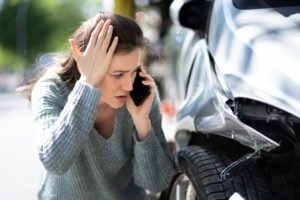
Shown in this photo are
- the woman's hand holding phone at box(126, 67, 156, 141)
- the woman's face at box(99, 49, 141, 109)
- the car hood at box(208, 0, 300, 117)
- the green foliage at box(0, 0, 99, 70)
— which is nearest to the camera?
the car hood at box(208, 0, 300, 117)

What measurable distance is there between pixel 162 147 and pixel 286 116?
102 cm

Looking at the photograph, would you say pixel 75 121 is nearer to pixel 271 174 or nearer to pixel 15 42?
pixel 271 174

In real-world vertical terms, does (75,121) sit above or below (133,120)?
above

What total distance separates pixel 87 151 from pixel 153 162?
1.07 feet

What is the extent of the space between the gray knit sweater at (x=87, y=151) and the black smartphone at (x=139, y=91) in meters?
0.14

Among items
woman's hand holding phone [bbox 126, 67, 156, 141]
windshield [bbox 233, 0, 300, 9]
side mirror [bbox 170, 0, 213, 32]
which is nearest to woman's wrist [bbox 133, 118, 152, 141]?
woman's hand holding phone [bbox 126, 67, 156, 141]

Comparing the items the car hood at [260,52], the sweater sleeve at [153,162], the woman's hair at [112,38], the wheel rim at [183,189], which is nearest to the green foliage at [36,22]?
the wheel rim at [183,189]

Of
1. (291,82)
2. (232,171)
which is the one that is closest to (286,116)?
(291,82)

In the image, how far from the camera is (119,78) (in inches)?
107

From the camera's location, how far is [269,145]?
90.1 inches

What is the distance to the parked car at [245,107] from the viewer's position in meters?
2.24

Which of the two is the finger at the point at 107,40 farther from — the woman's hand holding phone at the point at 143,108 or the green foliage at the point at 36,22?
the green foliage at the point at 36,22

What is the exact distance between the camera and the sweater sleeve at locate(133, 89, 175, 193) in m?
2.96

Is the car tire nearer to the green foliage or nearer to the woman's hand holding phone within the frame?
the woman's hand holding phone
